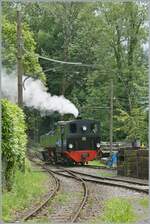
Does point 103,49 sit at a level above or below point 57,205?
above

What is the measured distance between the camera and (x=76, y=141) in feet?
85.2

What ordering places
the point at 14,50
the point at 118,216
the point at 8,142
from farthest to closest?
the point at 14,50
the point at 8,142
the point at 118,216

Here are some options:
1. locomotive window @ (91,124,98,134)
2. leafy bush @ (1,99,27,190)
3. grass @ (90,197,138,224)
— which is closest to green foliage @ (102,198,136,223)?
grass @ (90,197,138,224)

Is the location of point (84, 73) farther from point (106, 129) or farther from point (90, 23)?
point (90, 23)

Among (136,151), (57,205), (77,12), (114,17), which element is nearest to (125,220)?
(57,205)

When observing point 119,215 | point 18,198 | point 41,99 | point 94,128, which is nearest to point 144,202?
point 18,198

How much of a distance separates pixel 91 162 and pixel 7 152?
696 inches

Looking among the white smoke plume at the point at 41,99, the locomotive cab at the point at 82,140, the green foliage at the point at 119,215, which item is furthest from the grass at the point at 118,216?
Answer: the locomotive cab at the point at 82,140

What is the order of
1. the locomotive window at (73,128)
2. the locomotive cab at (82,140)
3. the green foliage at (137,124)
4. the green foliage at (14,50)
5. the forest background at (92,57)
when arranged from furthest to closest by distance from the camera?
the locomotive window at (73,128), the locomotive cab at (82,140), the green foliage at (137,124), the green foliage at (14,50), the forest background at (92,57)

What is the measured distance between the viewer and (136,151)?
17797mm

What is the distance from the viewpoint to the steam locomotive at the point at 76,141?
1009 inches

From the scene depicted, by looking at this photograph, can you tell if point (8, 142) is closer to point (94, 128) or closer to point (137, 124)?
point (137, 124)

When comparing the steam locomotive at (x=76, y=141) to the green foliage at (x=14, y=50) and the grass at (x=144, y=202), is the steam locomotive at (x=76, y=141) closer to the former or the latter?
the green foliage at (x=14, y=50)

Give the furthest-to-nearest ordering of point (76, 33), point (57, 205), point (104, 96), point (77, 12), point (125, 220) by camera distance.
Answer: point (104, 96)
point (76, 33)
point (77, 12)
point (57, 205)
point (125, 220)
